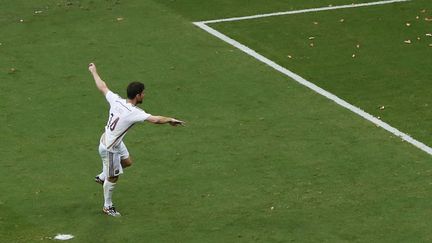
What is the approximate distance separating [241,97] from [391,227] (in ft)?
21.8

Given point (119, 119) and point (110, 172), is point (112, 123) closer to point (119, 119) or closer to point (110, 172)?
point (119, 119)

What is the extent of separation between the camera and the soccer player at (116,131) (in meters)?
16.4

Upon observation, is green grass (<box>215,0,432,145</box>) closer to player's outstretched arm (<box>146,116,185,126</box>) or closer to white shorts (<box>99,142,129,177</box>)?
white shorts (<box>99,142,129,177</box>)

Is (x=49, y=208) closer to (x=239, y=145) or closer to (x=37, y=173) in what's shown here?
(x=37, y=173)

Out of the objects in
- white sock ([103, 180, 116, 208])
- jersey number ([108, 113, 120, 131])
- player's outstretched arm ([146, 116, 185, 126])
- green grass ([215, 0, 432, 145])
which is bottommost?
green grass ([215, 0, 432, 145])

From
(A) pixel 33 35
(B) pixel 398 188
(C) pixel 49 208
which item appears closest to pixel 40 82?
(A) pixel 33 35

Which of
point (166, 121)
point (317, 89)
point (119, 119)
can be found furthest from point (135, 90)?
point (317, 89)

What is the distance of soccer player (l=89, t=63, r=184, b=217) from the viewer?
16391 mm

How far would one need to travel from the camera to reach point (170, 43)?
25562 mm

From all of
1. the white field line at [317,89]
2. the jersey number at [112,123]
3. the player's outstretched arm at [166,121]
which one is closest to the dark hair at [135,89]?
the jersey number at [112,123]

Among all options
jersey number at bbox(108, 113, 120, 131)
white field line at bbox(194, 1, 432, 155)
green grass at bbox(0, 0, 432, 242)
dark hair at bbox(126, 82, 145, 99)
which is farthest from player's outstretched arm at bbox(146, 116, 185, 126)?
white field line at bbox(194, 1, 432, 155)

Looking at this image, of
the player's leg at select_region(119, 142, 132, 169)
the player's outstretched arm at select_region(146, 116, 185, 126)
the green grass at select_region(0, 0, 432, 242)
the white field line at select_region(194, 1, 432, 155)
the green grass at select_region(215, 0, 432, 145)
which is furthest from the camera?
the green grass at select_region(215, 0, 432, 145)

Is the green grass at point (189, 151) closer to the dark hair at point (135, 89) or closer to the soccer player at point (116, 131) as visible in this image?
the soccer player at point (116, 131)

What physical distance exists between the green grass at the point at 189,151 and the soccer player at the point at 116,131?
512 millimetres
